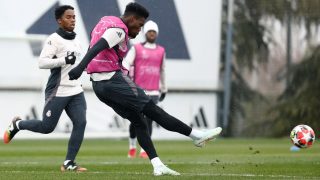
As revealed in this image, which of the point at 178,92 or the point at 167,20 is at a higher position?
the point at 167,20

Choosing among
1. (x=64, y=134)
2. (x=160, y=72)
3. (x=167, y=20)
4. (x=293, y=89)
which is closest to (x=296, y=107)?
(x=293, y=89)

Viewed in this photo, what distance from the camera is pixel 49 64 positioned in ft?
33.3

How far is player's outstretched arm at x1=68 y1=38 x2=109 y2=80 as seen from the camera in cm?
861

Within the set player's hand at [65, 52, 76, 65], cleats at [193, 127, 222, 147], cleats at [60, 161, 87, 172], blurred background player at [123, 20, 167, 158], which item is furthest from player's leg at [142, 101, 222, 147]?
blurred background player at [123, 20, 167, 158]

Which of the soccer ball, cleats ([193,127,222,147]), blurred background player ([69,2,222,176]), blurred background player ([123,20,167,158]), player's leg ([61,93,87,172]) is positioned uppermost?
blurred background player ([69,2,222,176])

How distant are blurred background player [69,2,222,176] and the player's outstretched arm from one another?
0.33 ft

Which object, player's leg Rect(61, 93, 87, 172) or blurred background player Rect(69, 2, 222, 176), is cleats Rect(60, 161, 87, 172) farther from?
blurred background player Rect(69, 2, 222, 176)

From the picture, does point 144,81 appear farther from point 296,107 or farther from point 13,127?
point 296,107

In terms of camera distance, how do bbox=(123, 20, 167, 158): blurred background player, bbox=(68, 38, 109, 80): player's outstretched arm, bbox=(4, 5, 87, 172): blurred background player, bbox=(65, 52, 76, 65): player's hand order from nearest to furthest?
bbox=(68, 38, 109, 80): player's outstretched arm, bbox=(65, 52, 76, 65): player's hand, bbox=(4, 5, 87, 172): blurred background player, bbox=(123, 20, 167, 158): blurred background player

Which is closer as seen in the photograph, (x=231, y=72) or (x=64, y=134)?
(x=64, y=134)

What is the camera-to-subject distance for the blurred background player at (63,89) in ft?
33.7

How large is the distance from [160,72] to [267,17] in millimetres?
11450

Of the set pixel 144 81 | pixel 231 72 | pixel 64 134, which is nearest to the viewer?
pixel 144 81

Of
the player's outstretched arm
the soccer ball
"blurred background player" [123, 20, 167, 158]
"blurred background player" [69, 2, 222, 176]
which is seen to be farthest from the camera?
"blurred background player" [123, 20, 167, 158]
